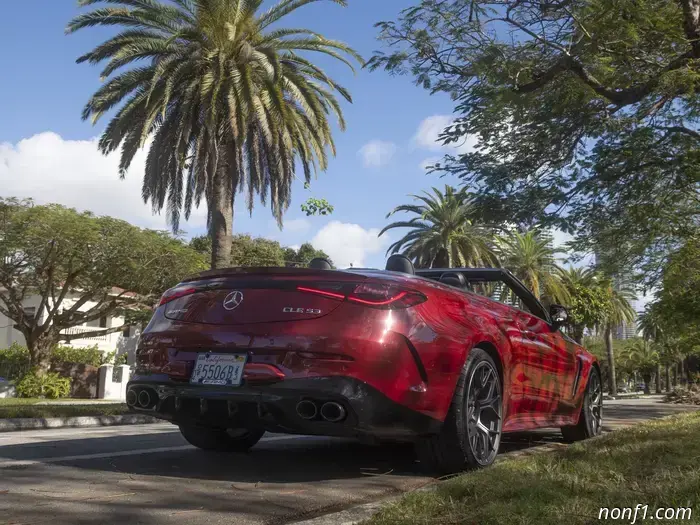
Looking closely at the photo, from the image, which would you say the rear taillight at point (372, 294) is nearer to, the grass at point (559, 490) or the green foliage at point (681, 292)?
the grass at point (559, 490)

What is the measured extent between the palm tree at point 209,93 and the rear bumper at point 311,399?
13.8 meters

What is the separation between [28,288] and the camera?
86.6ft

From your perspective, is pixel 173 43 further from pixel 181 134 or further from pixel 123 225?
pixel 123 225

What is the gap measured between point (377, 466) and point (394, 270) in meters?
1.34

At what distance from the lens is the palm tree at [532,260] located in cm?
3859

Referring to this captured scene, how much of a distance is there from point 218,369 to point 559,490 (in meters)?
1.99

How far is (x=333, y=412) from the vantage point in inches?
158

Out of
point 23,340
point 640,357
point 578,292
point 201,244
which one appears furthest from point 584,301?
point 640,357

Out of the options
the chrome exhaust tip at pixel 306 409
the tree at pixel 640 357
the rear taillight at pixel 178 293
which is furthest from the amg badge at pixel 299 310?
the tree at pixel 640 357

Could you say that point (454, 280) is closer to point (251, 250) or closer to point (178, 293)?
point (178, 293)

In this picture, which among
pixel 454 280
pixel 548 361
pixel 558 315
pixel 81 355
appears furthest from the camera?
pixel 81 355

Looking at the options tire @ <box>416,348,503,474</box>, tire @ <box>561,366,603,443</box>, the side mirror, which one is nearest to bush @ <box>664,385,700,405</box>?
tire @ <box>561,366,603,443</box>

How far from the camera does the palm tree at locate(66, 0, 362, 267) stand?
18.1 m

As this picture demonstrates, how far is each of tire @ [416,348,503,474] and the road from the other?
Result: 0.62 feet
